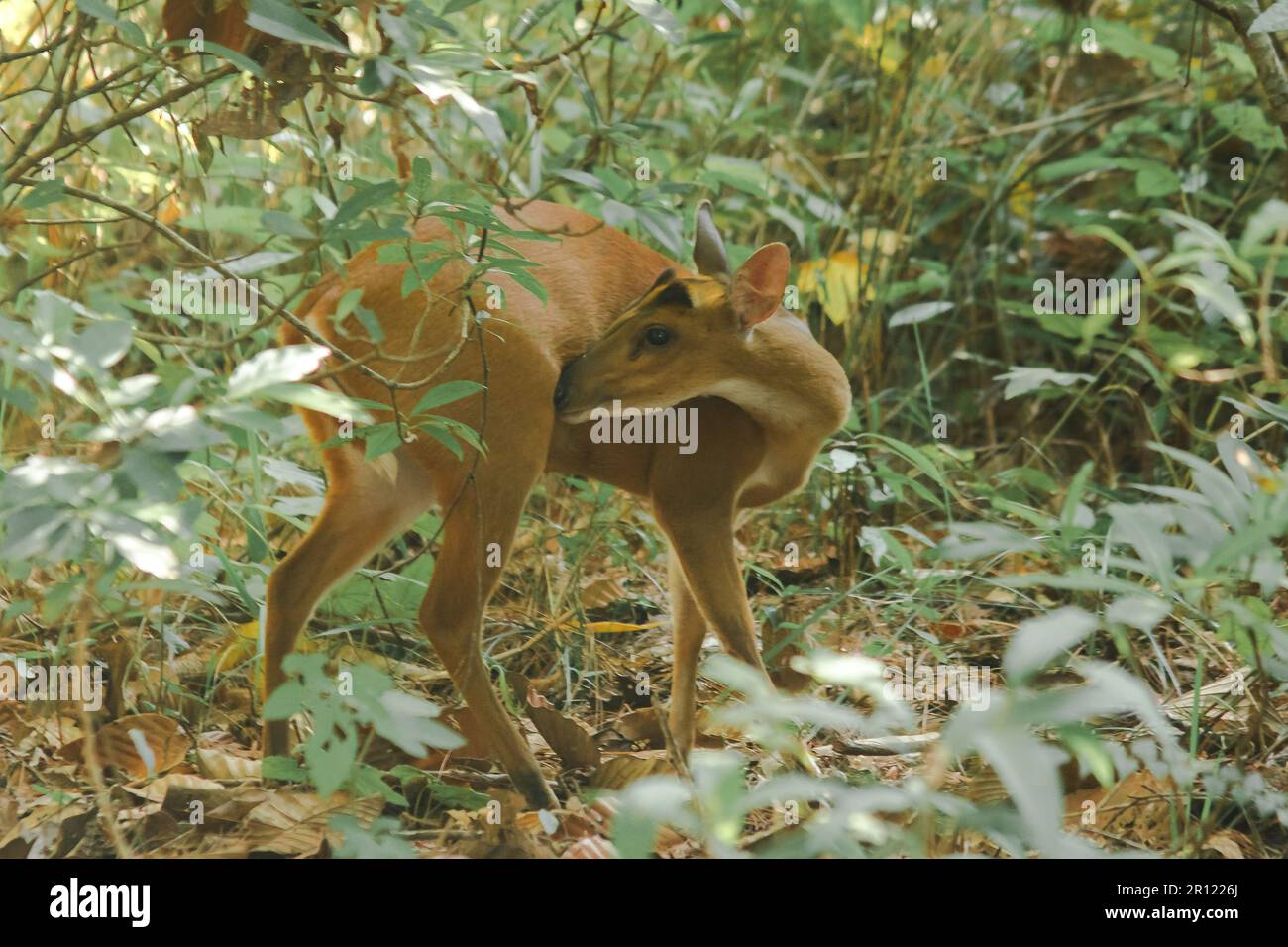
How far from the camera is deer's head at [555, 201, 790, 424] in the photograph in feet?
11.8

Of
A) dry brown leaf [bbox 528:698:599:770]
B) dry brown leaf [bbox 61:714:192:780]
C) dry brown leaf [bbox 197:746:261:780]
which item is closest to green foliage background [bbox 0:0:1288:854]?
dry brown leaf [bbox 61:714:192:780]

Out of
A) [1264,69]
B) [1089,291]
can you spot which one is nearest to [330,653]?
[1264,69]

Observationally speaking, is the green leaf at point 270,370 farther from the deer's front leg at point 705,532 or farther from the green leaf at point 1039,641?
the deer's front leg at point 705,532

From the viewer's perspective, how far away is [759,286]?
12.1 ft

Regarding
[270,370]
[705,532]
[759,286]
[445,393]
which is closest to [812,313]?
[759,286]

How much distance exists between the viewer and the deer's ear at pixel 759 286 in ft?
11.9

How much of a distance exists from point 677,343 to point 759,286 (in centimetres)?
26

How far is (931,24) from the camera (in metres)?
6.09

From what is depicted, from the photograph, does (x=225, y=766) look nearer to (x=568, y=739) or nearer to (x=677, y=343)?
(x=568, y=739)

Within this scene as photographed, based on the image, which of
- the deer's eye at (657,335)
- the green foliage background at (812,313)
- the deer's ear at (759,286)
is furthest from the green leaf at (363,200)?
the deer's ear at (759,286)

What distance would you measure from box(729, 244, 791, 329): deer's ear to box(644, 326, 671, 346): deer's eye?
193 millimetres

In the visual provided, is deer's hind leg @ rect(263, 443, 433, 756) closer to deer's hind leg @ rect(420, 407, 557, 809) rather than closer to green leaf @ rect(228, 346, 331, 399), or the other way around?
deer's hind leg @ rect(420, 407, 557, 809)

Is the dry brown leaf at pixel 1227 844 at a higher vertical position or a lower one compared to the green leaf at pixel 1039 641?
lower
